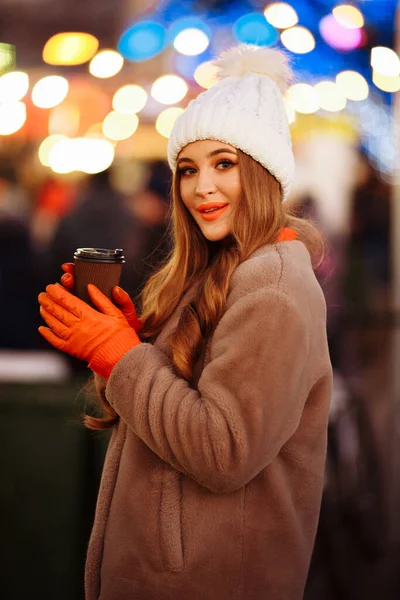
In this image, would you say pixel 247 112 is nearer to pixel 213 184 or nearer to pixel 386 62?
pixel 213 184

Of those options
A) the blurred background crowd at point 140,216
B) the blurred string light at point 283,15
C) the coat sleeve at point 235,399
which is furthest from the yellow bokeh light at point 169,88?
the coat sleeve at point 235,399

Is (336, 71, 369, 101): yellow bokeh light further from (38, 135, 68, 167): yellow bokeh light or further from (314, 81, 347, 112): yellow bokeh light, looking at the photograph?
(38, 135, 68, 167): yellow bokeh light

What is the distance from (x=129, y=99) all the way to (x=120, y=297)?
4408 mm

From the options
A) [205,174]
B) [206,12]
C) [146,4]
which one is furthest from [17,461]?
[146,4]

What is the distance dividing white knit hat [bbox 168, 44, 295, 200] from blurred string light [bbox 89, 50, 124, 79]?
270 cm

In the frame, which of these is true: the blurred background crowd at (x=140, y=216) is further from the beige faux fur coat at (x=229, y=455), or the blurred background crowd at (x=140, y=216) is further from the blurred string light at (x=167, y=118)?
the beige faux fur coat at (x=229, y=455)

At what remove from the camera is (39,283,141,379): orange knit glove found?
1.90 m

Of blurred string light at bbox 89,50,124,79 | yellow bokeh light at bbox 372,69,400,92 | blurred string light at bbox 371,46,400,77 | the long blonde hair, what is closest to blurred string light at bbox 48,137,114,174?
blurred string light at bbox 89,50,124,79

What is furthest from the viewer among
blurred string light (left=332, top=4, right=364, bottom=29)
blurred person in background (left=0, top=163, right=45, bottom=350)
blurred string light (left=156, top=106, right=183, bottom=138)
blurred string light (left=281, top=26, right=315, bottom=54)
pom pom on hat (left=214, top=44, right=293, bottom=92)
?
blurred string light (left=156, top=106, right=183, bottom=138)

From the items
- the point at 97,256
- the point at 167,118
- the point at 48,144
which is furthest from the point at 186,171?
the point at 48,144

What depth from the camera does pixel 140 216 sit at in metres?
6.39

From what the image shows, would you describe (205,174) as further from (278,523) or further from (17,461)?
(17,461)

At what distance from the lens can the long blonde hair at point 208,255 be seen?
1.93 meters

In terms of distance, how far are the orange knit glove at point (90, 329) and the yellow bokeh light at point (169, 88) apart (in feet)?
12.4
